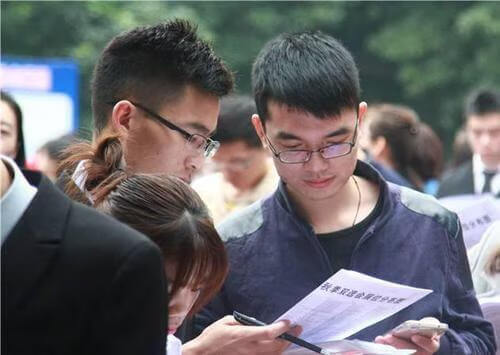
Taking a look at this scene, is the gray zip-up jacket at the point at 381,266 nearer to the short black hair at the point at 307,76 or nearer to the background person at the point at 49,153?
the short black hair at the point at 307,76

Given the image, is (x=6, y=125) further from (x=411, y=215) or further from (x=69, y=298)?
(x=69, y=298)

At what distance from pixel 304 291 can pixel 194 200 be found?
78cm

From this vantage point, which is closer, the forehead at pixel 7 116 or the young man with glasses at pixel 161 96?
the young man with glasses at pixel 161 96

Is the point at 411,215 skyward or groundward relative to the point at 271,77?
groundward

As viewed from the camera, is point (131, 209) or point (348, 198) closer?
point (131, 209)

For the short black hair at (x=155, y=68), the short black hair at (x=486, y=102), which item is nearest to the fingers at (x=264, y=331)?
the short black hair at (x=155, y=68)

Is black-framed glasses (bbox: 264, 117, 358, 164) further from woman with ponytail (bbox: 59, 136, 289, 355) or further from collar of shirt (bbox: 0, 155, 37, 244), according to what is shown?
collar of shirt (bbox: 0, 155, 37, 244)

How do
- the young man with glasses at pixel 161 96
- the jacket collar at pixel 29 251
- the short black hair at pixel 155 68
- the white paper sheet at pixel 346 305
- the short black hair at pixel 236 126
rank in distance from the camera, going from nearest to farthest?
1. the jacket collar at pixel 29 251
2. the white paper sheet at pixel 346 305
3. the young man with glasses at pixel 161 96
4. the short black hair at pixel 155 68
5. the short black hair at pixel 236 126

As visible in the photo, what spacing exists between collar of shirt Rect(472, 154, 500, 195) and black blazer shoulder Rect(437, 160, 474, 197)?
0.03 meters

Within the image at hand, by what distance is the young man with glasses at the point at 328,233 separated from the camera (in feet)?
10.4

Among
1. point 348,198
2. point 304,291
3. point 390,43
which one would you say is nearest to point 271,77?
point 348,198

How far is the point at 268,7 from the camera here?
2662cm

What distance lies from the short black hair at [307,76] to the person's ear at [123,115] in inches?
15.1

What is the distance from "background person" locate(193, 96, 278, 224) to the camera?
18.5ft
